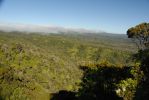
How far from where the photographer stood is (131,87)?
27000 millimetres

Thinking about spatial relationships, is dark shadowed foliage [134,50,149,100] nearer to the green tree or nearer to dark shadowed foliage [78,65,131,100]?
dark shadowed foliage [78,65,131,100]

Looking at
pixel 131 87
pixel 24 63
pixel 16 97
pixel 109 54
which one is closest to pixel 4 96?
pixel 16 97

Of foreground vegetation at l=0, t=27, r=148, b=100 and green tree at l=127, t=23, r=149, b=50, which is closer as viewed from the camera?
foreground vegetation at l=0, t=27, r=148, b=100

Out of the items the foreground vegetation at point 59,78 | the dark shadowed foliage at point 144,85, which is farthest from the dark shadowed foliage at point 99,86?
the dark shadowed foliage at point 144,85

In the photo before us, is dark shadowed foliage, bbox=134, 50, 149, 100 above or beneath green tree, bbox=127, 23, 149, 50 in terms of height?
beneath

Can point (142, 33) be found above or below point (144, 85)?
above

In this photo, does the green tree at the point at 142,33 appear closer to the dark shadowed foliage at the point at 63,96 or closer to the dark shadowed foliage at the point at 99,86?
the dark shadowed foliage at the point at 99,86

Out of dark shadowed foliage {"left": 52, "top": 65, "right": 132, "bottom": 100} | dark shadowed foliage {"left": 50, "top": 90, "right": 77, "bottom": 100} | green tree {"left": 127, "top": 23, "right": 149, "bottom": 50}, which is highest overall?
green tree {"left": 127, "top": 23, "right": 149, "bottom": 50}

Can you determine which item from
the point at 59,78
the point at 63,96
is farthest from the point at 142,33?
the point at 63,96

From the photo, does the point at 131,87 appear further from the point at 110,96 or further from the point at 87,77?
the point at 87,77

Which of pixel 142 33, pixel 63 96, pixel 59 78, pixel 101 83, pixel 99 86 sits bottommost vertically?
pixel 59 78

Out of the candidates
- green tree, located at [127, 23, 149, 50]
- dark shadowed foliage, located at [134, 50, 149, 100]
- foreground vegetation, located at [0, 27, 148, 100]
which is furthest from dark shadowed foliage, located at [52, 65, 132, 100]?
green tree, located at [127, 23, 149, 50]

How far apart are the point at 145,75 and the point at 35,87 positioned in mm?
11504

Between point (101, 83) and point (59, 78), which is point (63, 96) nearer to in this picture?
point (101, 83)
